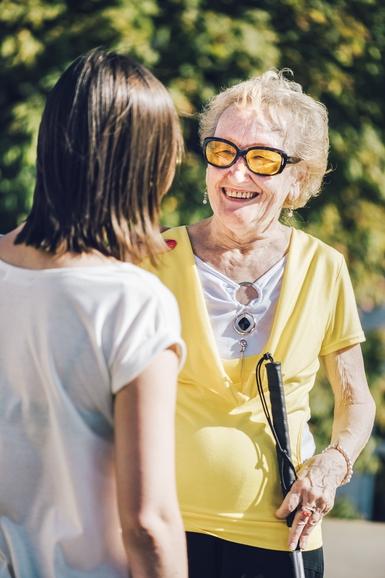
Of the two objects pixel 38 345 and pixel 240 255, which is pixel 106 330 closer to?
pixel 38 345

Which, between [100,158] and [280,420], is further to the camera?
[280,420]

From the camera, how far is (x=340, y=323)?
2.58m

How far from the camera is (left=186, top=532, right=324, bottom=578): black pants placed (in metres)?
2.39

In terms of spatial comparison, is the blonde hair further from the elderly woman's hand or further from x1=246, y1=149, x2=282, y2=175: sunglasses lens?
the elderly woman's hand

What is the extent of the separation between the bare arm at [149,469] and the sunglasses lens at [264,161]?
3.83 ft

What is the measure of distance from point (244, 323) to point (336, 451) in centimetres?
41

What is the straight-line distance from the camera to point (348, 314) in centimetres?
259

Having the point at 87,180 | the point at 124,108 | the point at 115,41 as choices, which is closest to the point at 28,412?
the point at 87,180

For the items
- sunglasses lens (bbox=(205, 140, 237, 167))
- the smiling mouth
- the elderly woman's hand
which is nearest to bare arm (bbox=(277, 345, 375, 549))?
the elderly woman's hand

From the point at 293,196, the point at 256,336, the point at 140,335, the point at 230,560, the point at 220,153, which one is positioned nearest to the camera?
the point at 140,335

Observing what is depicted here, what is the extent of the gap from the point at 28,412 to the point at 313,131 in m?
1.43

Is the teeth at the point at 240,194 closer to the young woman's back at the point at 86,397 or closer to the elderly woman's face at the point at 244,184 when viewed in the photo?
the elderly woman's face at the point at 244,184

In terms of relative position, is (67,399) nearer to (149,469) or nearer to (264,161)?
(149,469)

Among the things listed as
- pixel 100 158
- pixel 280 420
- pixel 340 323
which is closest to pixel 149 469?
pixel 100 158
